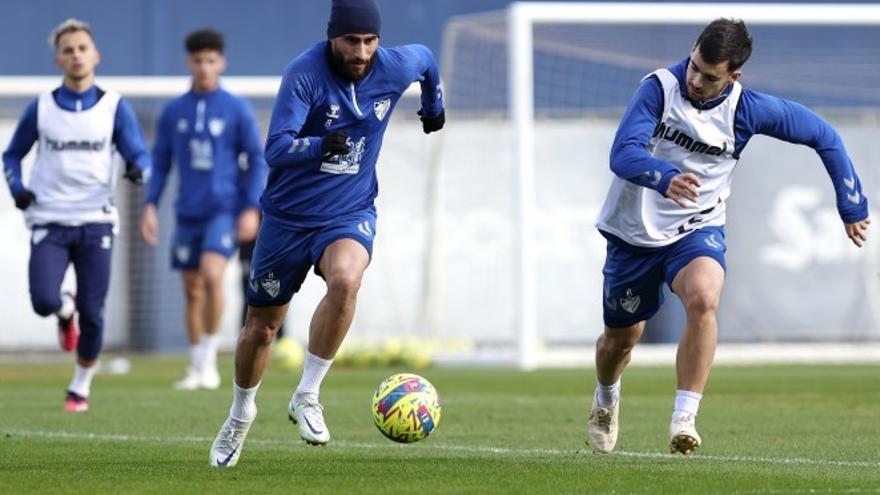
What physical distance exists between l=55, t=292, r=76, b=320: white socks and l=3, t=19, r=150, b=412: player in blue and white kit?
1.53 ft

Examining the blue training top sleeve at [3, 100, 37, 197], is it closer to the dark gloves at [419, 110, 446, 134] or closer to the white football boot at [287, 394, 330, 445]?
the dark gloves at [419, 110, 446, 134]

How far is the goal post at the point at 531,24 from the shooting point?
60.5 ft

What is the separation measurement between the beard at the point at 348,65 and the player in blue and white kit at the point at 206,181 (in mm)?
6793

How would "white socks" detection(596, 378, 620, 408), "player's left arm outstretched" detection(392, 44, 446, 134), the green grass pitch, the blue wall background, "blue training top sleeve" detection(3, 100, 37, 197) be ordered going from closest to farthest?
the green grass pitch → "player's left arm outstretched" detection(392, 44, 446, 134) → "white socks" detection(596, 378, 620, 408) → "blue training top sleeve" detection(3, 100, 37, 197) → the blue wall background

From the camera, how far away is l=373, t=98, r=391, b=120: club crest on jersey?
8.34 metres

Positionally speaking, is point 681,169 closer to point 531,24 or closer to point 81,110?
point 81,110

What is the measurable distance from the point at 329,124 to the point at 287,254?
2.10 feet

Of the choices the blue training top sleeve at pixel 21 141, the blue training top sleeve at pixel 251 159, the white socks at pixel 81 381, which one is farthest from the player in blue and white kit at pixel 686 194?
the blue training top sleeve at pixel 251 159

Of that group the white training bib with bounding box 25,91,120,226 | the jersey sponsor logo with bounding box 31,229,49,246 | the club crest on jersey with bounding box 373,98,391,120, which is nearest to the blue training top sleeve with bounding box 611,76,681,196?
the club crest on jersey with bounding box 373,98,391,120

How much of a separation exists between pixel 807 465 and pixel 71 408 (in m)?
6.02

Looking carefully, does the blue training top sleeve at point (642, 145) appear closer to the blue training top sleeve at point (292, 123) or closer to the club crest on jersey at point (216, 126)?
the blue training top sleeve at point (292, 123)

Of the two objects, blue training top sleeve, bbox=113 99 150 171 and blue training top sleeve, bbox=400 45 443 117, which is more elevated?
blue training top sleeve, bbox=400 45 443 117

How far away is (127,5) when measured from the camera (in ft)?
82.5

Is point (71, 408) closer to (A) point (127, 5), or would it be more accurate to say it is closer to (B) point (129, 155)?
(B) point (129, 155)
